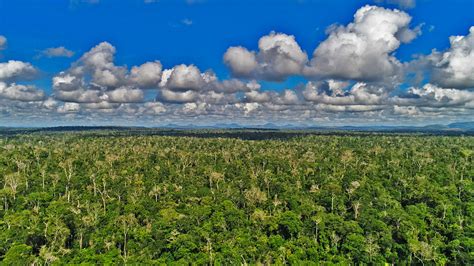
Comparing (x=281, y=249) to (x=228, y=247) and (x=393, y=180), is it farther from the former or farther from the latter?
(x=393, y=180)

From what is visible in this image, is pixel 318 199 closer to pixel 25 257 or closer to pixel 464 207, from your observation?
pixel 464 207

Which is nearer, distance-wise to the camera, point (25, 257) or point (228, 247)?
point (25, 257)

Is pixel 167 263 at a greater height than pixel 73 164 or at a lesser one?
lesser

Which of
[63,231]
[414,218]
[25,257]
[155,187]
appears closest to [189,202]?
[155,187]

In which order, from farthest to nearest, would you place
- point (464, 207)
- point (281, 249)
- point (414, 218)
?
point (464, 207)
point (414, 218)
point (281, 249)

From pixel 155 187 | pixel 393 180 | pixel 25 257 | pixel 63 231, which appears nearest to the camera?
pixel 25 257

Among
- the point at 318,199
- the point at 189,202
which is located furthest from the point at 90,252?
the point at 318,199
